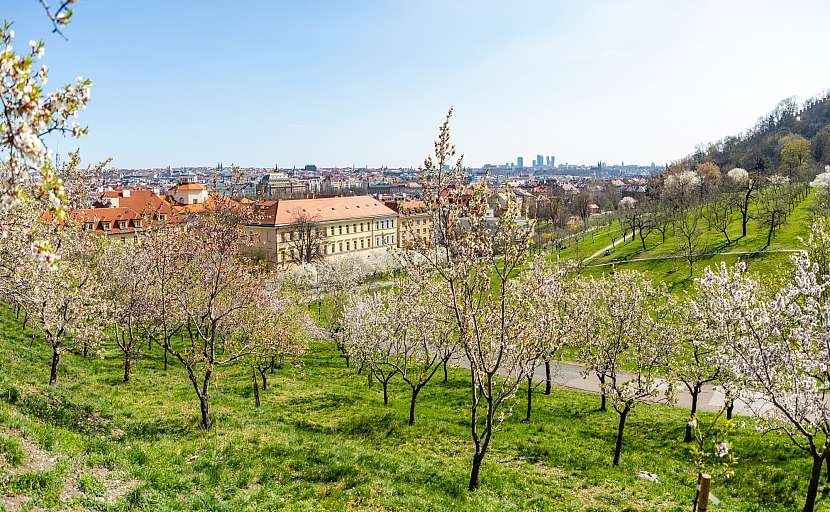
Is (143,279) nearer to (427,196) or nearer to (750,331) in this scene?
(427,196)

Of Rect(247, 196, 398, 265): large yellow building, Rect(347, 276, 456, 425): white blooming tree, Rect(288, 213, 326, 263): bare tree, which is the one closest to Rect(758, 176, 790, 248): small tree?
Rect(347, 276, 456, 425): white blooming tree

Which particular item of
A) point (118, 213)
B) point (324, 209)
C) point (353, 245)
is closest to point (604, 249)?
point (353, 245)

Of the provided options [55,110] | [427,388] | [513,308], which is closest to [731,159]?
[427,388]

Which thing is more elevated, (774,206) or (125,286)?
(774,206)

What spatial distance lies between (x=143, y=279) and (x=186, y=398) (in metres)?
6.10

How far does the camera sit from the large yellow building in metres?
86.1

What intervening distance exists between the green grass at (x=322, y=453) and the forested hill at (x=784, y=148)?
325 feet

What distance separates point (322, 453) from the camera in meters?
16.7

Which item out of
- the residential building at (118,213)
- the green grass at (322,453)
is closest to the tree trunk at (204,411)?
the green grass at (322,453)

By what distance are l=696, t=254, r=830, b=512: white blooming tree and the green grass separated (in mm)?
3690

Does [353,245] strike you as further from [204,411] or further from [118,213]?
[204,411]

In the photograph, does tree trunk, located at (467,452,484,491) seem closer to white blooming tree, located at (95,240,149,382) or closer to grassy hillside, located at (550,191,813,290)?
white blooming tree, located at (95,240,149,382)

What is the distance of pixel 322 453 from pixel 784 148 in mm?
146476

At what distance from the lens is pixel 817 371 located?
13484 mm
